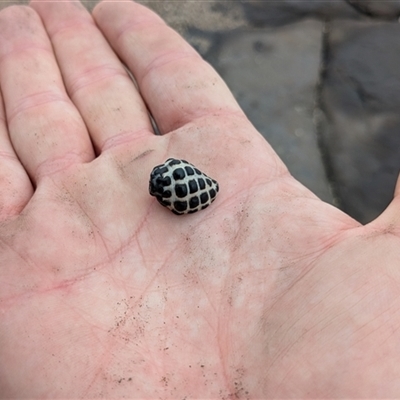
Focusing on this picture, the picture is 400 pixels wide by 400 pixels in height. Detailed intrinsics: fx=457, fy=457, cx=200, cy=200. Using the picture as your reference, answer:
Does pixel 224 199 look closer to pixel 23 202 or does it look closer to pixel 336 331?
pixel 336 331

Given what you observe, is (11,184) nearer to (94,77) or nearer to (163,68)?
(94,77)

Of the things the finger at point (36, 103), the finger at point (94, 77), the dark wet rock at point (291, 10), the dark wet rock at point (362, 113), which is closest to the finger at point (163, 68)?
the finger at point (94, 77)

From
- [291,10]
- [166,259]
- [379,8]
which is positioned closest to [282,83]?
[291,10]

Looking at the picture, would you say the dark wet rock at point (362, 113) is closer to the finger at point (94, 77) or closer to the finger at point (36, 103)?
the finger at point (94, 77)

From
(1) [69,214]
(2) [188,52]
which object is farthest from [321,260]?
(2) [188,52]

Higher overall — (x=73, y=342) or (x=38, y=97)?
(x=38, y=97)
